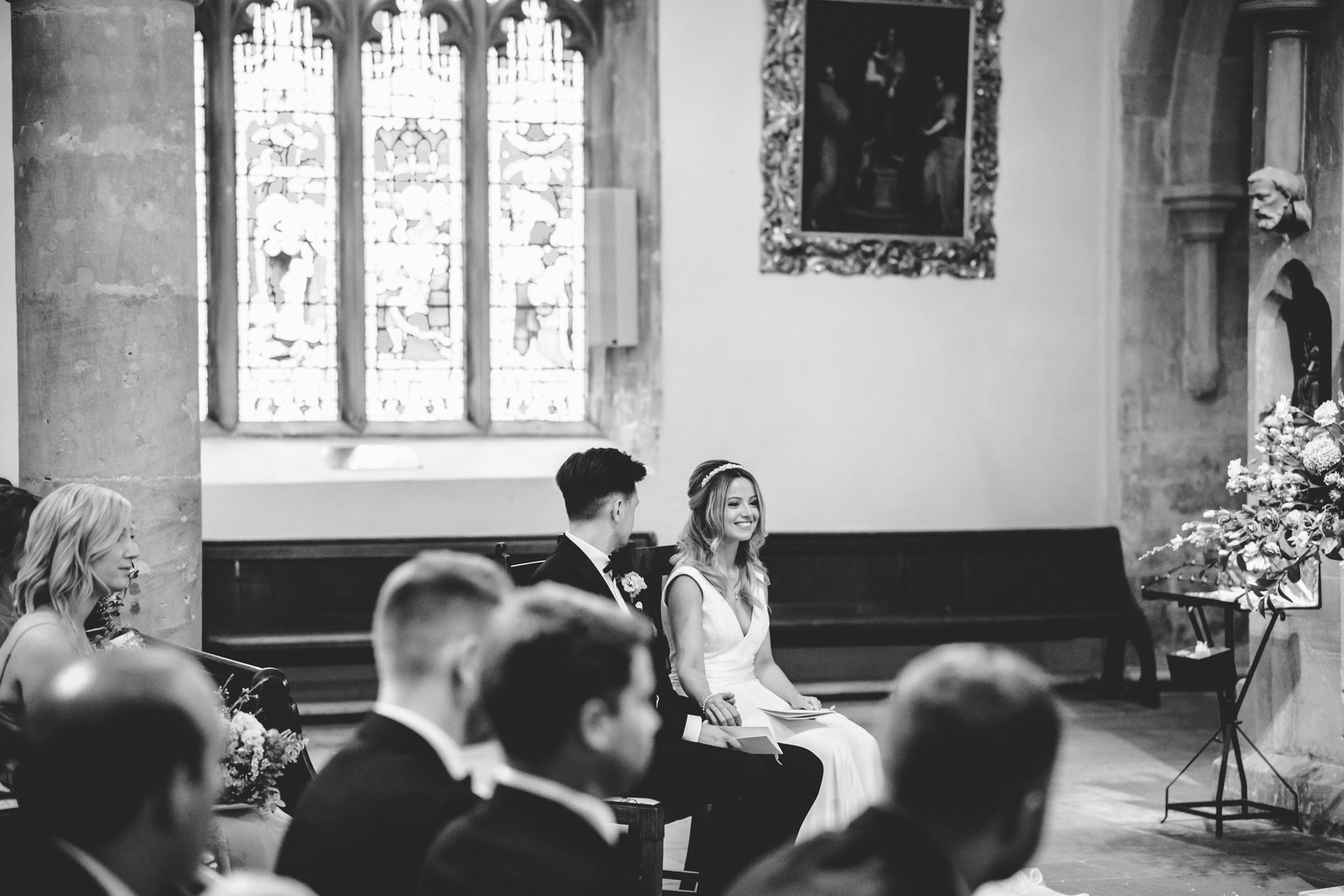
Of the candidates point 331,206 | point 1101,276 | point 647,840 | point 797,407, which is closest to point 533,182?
point 331,206

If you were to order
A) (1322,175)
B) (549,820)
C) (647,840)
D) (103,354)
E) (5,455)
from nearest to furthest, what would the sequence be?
(549,820), (647,840), (103,354), (1322,175), (5,455)

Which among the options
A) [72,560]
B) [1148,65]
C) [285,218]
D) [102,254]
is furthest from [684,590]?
[1148,65]

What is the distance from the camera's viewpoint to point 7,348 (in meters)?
8.22

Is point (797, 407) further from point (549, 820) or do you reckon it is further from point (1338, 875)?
point (549, 820)

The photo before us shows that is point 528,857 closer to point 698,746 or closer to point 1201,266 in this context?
point 698,746

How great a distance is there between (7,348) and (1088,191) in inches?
227

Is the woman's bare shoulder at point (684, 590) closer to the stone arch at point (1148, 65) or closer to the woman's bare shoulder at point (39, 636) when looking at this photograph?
the woman's bare shoulder at point (39, 636)

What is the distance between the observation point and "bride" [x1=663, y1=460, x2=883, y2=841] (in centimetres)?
474

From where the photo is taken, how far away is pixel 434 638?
2.15m

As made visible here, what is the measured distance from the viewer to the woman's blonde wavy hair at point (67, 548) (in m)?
3.57

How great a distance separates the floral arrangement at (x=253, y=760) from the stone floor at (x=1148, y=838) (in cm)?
206

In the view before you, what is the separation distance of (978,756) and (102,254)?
4.17 metres

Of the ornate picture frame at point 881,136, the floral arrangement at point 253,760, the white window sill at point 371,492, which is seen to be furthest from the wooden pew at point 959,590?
the floral arrangement at point 253,760

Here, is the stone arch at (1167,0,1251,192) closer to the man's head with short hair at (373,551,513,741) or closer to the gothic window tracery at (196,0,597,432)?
the gothic window tracery at (196,0,597,432)
